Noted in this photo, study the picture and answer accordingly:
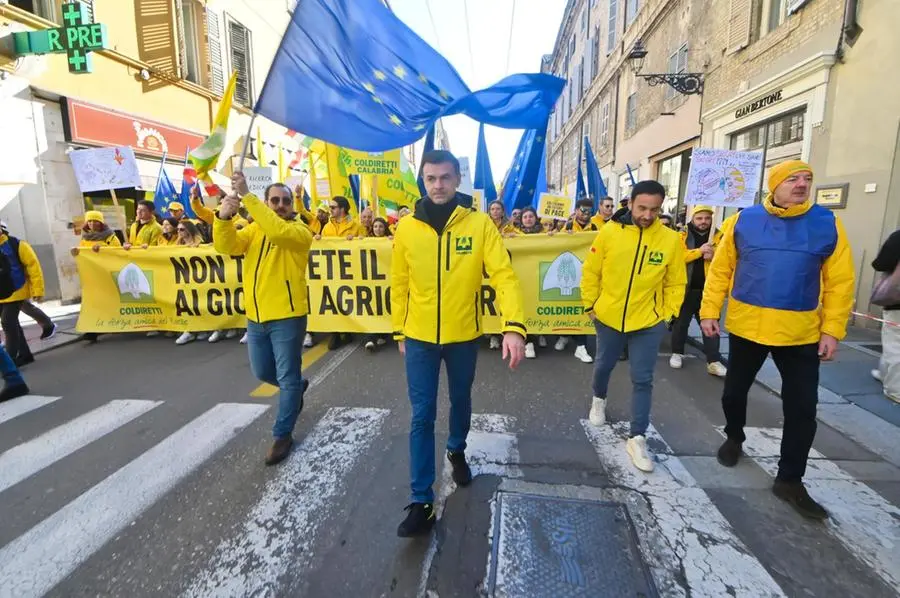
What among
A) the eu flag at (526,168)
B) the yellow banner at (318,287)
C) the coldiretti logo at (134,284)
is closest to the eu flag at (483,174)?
the eu flag at (526,168)

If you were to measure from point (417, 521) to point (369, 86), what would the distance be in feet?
12.5

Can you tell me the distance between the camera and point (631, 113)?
1850 centimetres

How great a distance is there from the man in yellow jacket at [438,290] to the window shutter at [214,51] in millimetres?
15848

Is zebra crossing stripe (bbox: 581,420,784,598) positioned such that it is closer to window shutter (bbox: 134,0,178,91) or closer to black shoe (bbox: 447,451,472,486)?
black shoe (bbox: 447,451,472,486)

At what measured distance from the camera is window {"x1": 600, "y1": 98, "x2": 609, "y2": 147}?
22.4 meters

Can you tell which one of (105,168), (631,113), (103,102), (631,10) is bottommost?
(105,168)

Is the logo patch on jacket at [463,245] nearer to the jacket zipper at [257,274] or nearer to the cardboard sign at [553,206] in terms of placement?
the jacket zipper at [257,274]

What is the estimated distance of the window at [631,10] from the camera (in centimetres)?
1808

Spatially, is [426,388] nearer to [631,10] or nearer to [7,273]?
[7,273]

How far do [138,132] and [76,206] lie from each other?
2.66m

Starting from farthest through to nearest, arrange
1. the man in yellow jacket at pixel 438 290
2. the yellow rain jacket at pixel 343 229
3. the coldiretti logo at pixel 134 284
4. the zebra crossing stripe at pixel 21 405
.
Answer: the yellow rain jacket at pixel 343 229, the coldiretti logo at pixel 134 284, the zebra crossing stripe at pixel 21 405, the man in yellow jacket at pixel 438 290

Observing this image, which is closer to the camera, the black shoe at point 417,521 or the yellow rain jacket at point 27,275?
the black shoe at point 417,521

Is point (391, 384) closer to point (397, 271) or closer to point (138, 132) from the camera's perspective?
point (397, 271)

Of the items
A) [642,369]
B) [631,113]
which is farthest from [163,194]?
[631,113]
